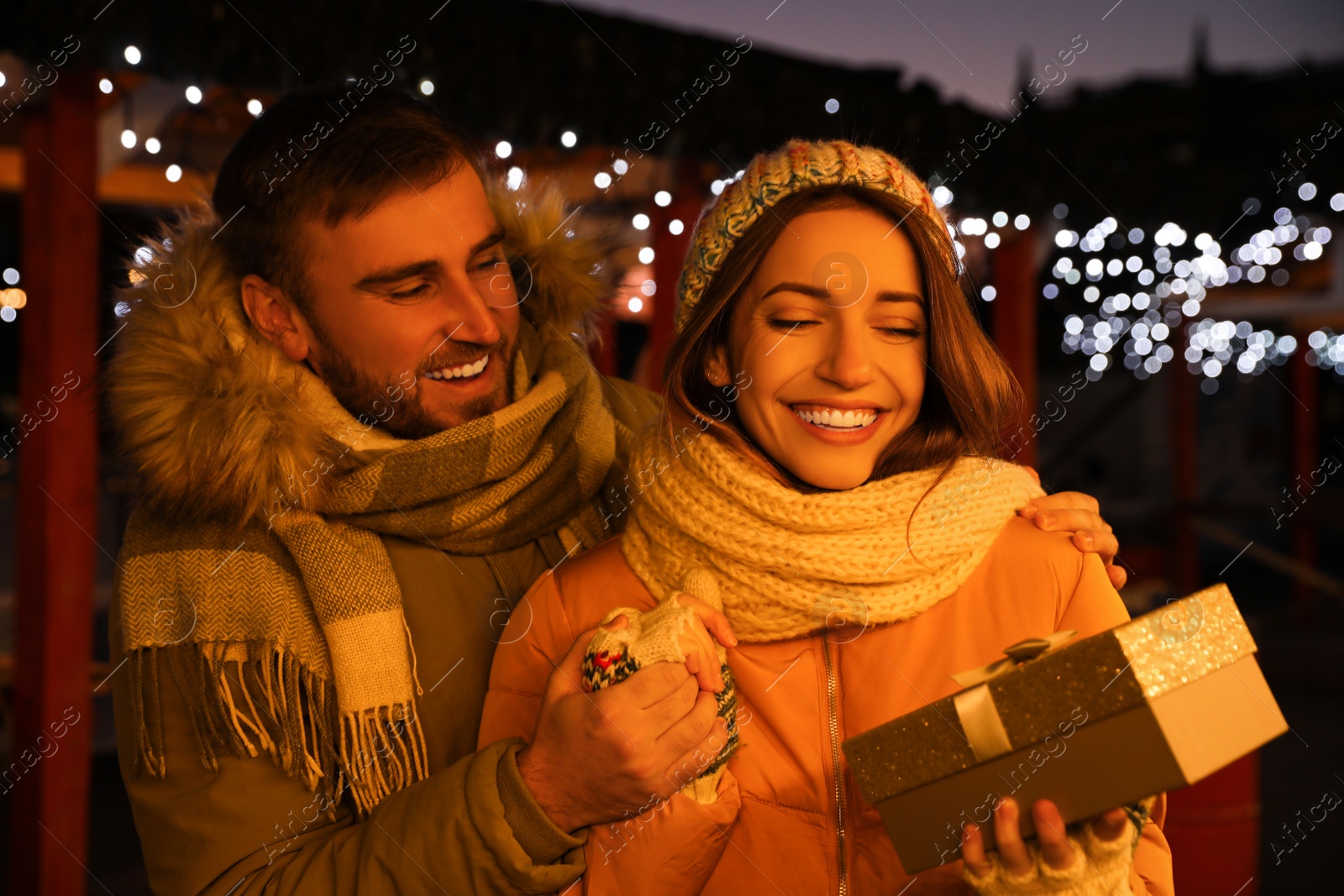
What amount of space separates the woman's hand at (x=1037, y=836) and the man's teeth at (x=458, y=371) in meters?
1.02

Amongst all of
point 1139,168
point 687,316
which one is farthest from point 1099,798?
point 1139,168

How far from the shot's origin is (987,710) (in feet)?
3.46

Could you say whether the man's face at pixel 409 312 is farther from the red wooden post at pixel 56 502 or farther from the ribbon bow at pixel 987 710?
the red wooden post at pixel 56 502

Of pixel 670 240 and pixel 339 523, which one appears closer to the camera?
pixel 339 523

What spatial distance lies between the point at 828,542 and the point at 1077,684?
37cm

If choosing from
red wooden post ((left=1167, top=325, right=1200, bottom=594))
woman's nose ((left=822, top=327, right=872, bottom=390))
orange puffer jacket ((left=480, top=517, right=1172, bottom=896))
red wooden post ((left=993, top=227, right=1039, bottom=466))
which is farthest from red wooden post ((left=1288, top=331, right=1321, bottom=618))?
woman's nose ((left=822, top=327, right=872, bottom=390))

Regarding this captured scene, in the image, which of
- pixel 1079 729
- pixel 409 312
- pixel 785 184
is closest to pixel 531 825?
pixel 1079 729

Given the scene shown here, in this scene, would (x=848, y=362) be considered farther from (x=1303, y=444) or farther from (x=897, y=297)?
(x=1303, y=444)

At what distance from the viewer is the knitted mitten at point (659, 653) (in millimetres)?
1195

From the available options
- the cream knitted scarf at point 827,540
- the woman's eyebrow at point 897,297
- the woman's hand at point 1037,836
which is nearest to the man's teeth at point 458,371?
the cream knitted scarf at point 827,540

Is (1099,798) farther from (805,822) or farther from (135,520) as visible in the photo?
(135,520)

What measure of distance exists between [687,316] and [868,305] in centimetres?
30

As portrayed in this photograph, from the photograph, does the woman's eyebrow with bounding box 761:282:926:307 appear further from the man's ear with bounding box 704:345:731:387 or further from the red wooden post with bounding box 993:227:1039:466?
the red wooden post with bounding box 993:227:1039:466

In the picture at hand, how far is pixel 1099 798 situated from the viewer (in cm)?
101
